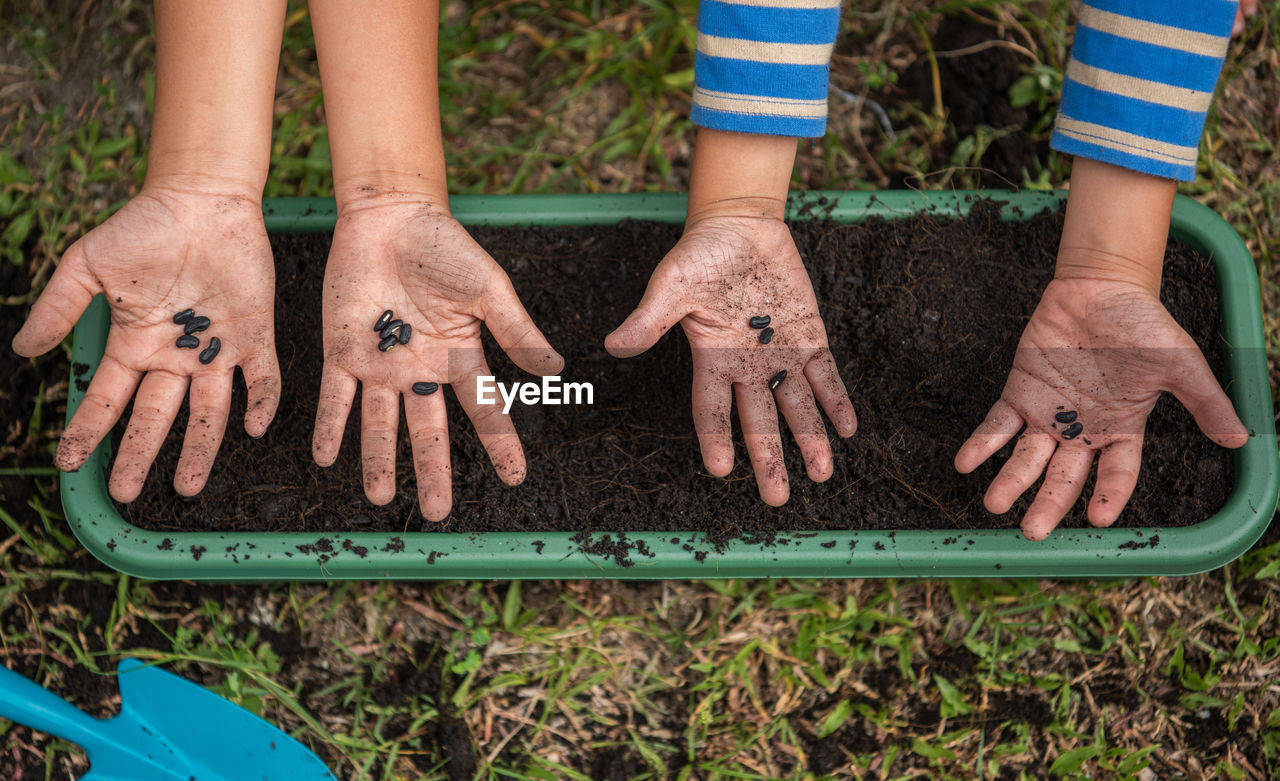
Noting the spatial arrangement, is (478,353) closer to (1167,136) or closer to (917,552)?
(917,552)

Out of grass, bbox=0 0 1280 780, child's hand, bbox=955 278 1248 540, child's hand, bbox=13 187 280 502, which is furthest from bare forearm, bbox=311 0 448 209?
child's hand, bbox=955 278 1248 540

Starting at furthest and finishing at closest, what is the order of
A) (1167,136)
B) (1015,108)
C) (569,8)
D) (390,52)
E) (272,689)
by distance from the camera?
(569,8) → (1015,108) → (272,689) → (390,52) → (1167,136)

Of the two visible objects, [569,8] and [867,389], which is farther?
[569,8]

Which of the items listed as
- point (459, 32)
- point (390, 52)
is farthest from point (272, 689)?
point (459, 32)

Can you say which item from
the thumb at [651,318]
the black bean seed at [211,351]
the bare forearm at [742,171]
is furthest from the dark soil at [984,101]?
the black bean seed at [211,351]

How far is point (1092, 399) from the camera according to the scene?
1576 mm

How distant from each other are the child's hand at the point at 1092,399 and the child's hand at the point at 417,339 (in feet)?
2.65

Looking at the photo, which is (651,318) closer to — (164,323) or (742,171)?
(742,171)

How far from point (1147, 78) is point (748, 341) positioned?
2.65ft

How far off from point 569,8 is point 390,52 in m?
0.79

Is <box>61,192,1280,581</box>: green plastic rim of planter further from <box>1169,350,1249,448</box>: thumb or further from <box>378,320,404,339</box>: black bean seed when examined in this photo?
<box>378,320,404,339</box>: black bean seed

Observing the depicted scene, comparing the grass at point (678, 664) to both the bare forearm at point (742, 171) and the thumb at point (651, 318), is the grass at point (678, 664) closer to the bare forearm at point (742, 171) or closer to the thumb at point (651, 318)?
the thumb at point (651, 318)

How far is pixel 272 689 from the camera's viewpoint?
1.88 meters

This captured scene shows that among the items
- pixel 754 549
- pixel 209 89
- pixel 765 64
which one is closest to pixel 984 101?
pixel 765 64
